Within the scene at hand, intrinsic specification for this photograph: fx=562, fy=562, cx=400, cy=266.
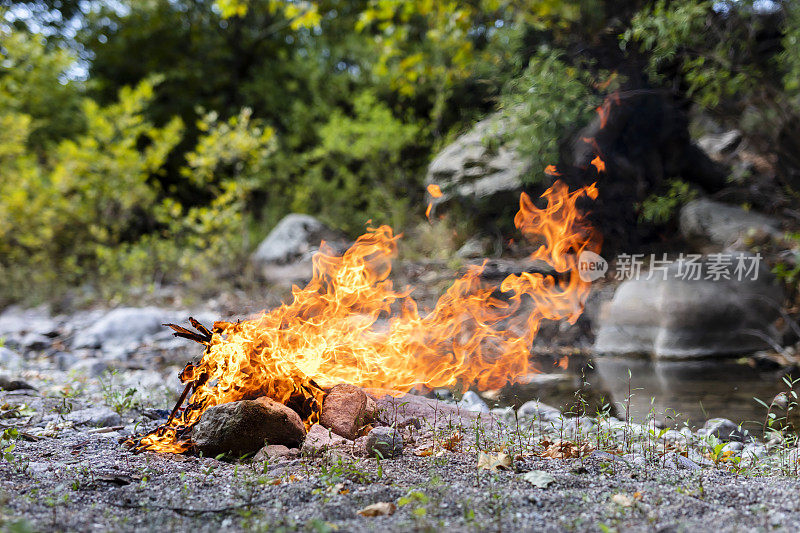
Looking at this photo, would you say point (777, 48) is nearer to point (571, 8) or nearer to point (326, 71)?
point (571, 8)

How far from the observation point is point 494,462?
2859mm

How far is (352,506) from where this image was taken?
2350 millimetres

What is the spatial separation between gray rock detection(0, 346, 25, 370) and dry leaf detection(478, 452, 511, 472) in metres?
5.29

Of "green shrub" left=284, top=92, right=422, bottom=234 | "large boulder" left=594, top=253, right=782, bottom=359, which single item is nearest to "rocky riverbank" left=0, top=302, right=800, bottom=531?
"large boulder" left=594, top=253, right=782, bottom=359

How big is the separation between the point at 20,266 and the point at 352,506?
11.1m

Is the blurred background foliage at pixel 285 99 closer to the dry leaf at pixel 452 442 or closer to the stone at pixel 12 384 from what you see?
the dry leaf at pixel 452 442

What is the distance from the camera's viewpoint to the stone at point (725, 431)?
3.94 meters

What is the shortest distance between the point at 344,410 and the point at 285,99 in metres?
12.3

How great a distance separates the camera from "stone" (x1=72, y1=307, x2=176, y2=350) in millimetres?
7480

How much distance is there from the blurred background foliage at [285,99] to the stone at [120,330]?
7.45ft

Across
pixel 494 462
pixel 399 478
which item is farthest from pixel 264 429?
pixel 494 462

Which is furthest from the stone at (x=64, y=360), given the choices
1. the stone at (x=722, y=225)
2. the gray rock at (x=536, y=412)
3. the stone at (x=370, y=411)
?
the stone at (x=722, y=225)

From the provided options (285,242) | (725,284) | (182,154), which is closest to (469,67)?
(285,242)

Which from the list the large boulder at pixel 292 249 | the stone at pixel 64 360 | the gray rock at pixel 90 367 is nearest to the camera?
the gray rock at pixel 90 367
